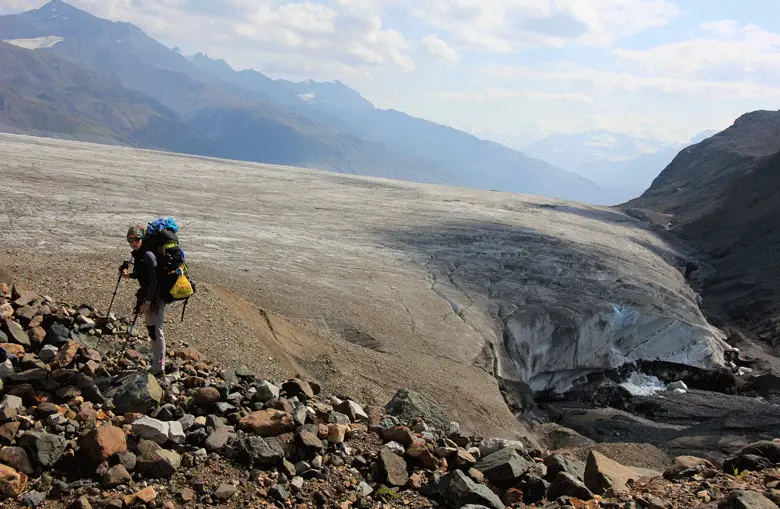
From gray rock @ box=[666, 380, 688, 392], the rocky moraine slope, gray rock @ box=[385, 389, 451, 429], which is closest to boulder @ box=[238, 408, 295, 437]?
gray rock @ box=[385, 389, 451, 429]

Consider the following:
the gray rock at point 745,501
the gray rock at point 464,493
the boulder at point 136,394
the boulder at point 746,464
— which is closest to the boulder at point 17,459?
the boulder at point 136,394

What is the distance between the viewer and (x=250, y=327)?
11.6m

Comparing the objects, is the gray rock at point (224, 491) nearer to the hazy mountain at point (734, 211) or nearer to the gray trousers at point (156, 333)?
the gray trousers at point (156, 333)

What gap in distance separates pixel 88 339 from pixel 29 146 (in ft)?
124

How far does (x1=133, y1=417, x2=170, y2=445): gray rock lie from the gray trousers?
1391mm

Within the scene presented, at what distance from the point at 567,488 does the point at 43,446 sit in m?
4.98

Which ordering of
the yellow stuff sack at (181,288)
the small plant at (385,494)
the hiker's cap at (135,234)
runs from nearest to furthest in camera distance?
the small plant at (385,494) → the hiker's cap at (135,234) → the yellow stuff sack at (181,288)

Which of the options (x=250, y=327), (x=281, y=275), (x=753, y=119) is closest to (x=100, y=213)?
(x=281, y=275)

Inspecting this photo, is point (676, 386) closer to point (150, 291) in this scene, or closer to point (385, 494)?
point (385, 494)

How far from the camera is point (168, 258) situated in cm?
722

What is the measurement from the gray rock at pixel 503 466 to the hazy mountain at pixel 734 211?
26608 mm

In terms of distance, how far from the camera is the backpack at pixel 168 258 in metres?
7.12

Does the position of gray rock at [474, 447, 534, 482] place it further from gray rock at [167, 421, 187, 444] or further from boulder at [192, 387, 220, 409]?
gray rock at [167, 421, 187, 444]

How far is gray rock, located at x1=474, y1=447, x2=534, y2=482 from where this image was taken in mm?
6551
